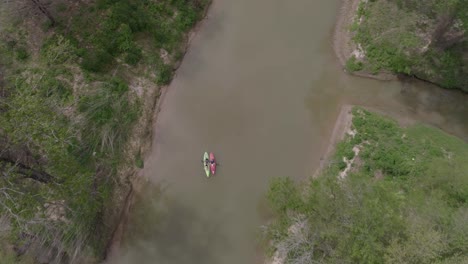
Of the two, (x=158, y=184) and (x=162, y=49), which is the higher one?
(x=162, y=49)

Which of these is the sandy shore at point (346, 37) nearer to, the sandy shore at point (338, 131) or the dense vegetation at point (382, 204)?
the sandy shore at point (338, 131)

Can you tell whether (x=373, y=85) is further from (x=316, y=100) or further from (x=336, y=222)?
(x=336, y=222)

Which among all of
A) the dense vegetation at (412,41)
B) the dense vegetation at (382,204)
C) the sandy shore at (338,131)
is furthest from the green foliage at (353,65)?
the dense vegetation at (382,204)

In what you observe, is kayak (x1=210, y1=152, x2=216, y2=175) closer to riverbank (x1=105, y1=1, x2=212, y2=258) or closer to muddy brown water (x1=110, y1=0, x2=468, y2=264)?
muddy brown water (x1=110, y1=0, x2=468, y2=264)

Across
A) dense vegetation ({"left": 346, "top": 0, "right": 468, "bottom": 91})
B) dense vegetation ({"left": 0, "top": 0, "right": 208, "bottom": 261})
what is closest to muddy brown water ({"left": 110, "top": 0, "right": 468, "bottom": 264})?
dense vegetation ({"left": 346, "top": 0, "right": 468, "bottom": 91})

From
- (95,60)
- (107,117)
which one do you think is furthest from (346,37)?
(95,60)

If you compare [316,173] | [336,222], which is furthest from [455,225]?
[316,173]
